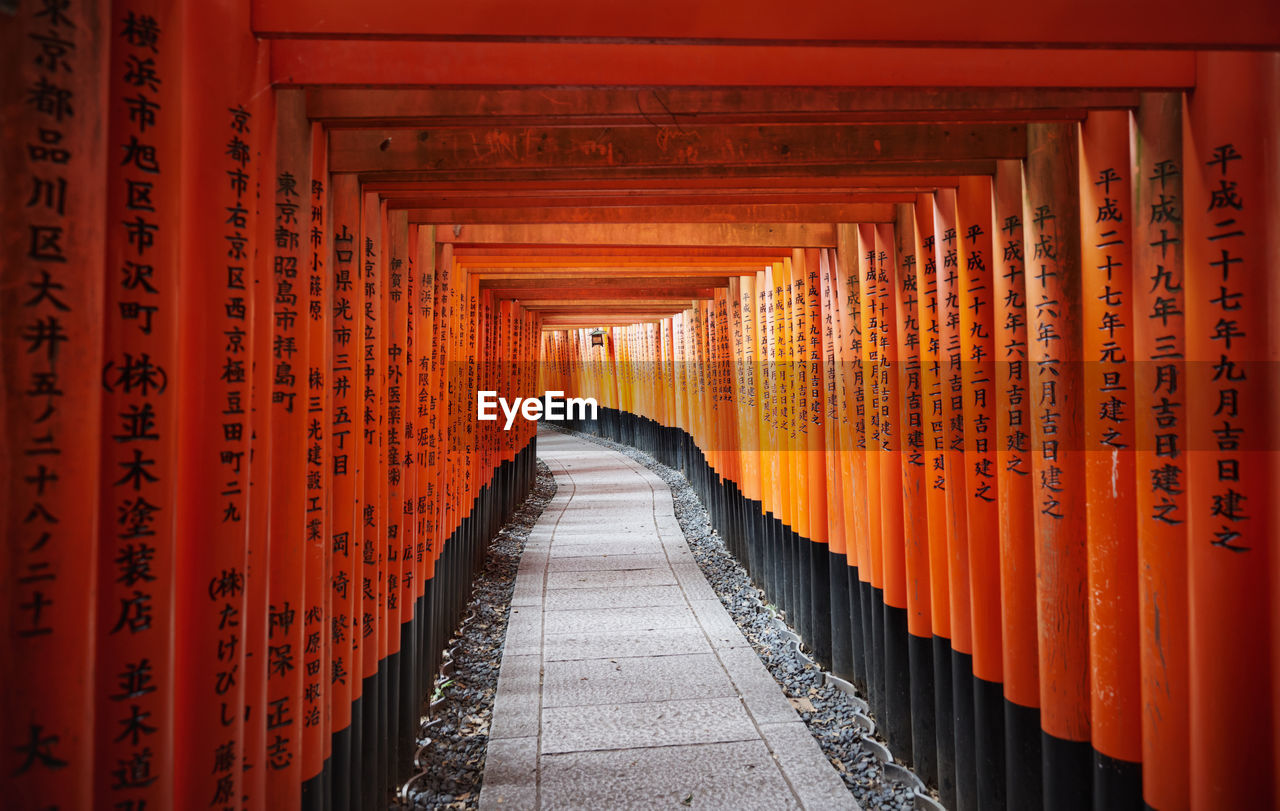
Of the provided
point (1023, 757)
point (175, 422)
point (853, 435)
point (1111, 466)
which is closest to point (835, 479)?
point (853, 435)

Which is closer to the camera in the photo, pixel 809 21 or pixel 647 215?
pixel 809 21

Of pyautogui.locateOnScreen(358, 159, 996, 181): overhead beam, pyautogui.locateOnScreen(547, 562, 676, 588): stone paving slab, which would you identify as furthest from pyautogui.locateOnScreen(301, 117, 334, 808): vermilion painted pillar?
pyautogui.locateOnScreen(547, 562, 676, 588): stone paving slab

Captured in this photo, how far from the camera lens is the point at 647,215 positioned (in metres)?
5.17

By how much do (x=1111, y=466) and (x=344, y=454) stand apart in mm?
3142

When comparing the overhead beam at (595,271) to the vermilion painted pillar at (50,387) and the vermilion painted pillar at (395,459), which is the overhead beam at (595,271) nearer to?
the vermilion painted pillar at (395,459)

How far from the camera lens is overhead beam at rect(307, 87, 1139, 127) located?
9.18 feet

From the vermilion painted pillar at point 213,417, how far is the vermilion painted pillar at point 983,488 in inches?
120

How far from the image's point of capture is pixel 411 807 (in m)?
4.35

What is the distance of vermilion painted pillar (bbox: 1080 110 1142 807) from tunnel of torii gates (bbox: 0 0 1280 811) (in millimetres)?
11

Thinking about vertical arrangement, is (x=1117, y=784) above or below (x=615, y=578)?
above

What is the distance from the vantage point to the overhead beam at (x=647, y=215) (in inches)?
194

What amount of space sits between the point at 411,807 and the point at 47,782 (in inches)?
129

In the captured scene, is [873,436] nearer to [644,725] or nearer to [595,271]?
[644,725]

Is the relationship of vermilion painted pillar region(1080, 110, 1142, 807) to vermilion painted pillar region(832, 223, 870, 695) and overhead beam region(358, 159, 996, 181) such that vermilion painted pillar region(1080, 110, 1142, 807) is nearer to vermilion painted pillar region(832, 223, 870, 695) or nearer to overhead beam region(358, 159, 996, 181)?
overhead beam region(358, 159, 996, 181)
